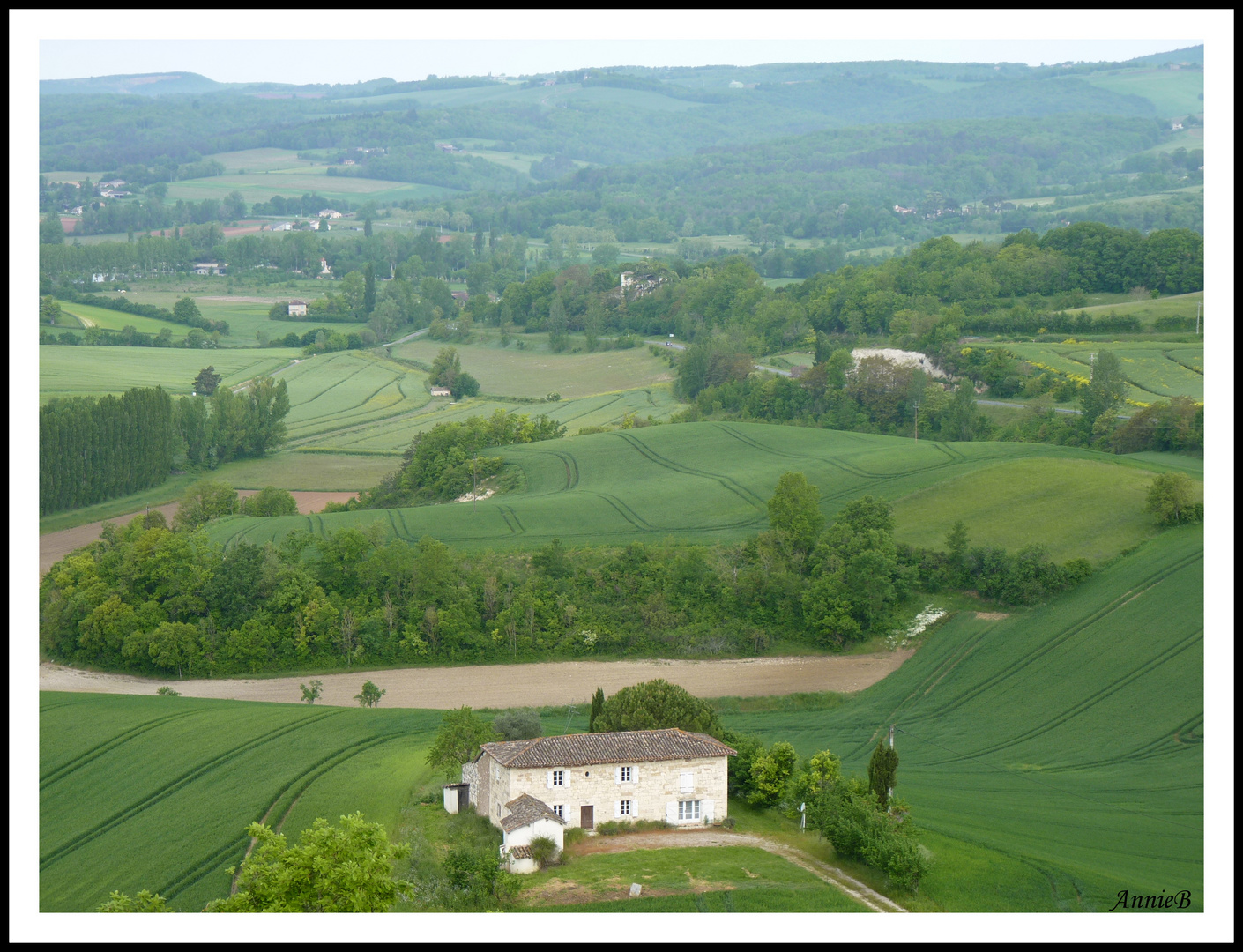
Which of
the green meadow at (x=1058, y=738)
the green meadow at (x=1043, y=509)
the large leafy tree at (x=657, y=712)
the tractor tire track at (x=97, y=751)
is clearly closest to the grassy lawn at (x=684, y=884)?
the green meadow at (x=1058, y=738)

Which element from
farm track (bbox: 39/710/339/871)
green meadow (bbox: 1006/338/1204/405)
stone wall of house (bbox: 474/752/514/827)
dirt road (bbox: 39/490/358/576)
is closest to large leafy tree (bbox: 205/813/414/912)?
stone wall of house (bbox: 474/752/514/827)

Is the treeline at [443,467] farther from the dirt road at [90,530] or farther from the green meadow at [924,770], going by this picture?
the green meadow at [924,770]

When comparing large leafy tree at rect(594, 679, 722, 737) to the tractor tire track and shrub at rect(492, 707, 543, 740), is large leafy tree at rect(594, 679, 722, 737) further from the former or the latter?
the tractor tire track

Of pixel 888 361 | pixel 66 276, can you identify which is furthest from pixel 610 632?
pixel 66 276

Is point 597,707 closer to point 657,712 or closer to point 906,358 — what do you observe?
point 657,712

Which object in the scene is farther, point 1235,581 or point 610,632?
point 610,632

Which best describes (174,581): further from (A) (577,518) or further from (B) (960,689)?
(B) (960,689)
